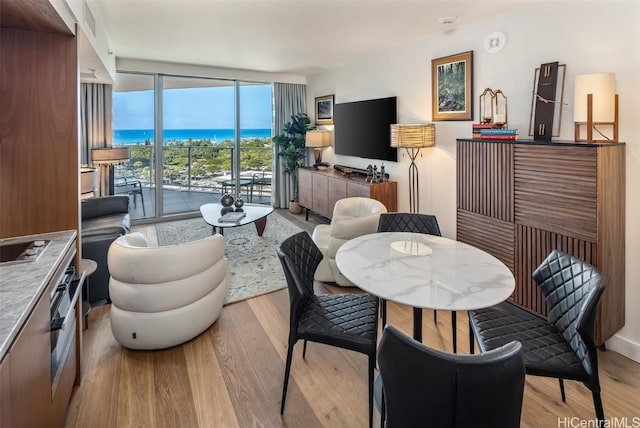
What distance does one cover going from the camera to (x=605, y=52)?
2.42m

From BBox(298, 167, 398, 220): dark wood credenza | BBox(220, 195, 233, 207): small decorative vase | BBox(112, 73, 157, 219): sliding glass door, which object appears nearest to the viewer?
BBox(298, 167, 398, 220): dark wood credenza

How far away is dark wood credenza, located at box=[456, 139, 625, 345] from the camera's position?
87.1 inches

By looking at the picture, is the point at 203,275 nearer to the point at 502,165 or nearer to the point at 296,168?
the point at 502,165

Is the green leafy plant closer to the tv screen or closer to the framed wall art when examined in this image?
the tv screen

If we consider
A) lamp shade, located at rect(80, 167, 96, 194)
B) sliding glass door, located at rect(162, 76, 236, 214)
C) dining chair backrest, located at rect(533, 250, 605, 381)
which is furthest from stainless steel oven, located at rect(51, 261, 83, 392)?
sliding glass door, located at rect(162, 76, 236, 214)

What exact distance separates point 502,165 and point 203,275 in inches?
94.2

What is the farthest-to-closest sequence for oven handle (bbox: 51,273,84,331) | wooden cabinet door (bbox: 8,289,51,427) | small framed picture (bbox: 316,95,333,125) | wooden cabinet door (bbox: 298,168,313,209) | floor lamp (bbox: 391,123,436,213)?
small framed picture (bbox: 316,95,333,125)
wooden cabinet door (bbox: 298,168,313,209)
floor lamp (bbox: 391,123,436,213)
oven handle (bbox: 51,273,84,331)
wooden cabinet door (bbox: 8,289,51,427)

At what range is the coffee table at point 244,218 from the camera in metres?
4.22

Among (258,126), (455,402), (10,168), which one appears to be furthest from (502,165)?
(258,126)

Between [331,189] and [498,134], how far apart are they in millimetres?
2836

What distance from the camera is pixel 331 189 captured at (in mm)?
5426

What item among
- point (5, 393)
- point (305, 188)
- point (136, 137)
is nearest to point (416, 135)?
point (305, 188)

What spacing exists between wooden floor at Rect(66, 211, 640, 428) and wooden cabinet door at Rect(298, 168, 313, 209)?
3.58 metres

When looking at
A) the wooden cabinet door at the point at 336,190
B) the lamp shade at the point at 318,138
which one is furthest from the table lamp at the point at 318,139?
the wooden cabinet door at the point at 336,190
